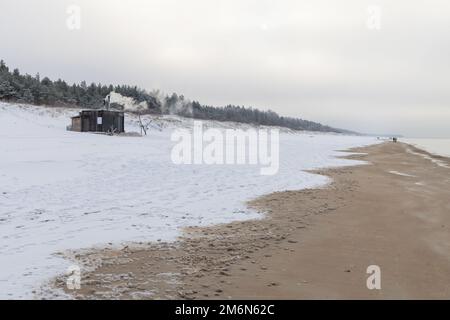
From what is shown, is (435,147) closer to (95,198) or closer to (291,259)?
(95,198)

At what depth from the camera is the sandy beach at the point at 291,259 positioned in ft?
17.7

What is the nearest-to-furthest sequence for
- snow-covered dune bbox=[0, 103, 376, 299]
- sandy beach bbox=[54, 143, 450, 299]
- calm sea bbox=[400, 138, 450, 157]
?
sandy beach bbox=[54, 143, 450, 299]
snow-covered dune bbox=[0, 103, 376, 299]
calm sea bbox=[400, 138, 450, 157]

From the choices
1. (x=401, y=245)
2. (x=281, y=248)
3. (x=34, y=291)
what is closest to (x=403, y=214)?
(x=401, y=245)

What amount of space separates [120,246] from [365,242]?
15.4ft

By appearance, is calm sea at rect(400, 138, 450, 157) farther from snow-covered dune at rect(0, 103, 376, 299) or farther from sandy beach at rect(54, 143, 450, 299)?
sandy beach at rect(54, 143, 450, 299)

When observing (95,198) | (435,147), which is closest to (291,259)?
(95,198)

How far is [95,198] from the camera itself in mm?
10992

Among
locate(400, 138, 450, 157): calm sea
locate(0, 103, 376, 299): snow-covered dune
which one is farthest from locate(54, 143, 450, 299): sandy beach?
locate(400, 138, 450, 157): calm sea

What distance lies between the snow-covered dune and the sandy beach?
25.4 inches

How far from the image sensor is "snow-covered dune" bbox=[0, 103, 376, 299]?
22.3ft

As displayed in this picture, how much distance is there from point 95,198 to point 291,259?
6240 mm

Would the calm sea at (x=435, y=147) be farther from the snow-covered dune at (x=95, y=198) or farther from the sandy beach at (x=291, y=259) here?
the sandy beach at (x=291, y=259)

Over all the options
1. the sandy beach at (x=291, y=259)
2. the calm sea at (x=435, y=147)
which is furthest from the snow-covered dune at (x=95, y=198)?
the calm sea at (x=435, y=147)

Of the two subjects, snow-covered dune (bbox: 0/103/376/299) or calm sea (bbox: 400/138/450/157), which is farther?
calm sea (bbox: 400/138/450/157)
